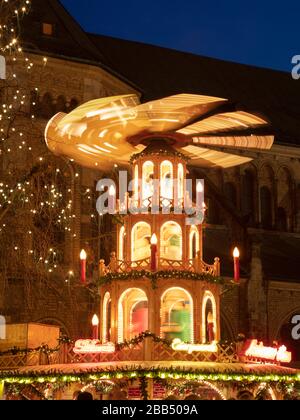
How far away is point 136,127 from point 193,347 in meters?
4.77

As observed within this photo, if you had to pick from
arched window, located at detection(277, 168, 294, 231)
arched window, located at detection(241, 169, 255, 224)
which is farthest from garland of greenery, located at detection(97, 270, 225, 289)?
arched window, located at detection(277, 168, 294, 231)

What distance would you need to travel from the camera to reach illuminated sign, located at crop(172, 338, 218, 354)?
50.9ft

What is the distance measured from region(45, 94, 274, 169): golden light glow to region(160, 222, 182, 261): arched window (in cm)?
198

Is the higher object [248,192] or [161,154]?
[248,192]

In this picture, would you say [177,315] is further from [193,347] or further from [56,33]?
[56,33]

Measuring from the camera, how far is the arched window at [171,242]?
17703mm

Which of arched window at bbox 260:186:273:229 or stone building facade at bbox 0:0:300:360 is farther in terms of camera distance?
arched window at bbox 260:186:273:229

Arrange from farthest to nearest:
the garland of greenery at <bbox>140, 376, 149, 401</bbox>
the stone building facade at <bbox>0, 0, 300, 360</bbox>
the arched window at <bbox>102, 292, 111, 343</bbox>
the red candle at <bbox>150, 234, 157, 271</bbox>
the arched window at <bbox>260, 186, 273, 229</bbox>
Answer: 1. the arched window at <bbox>260, 186, 273, 229</bbox>
2. the stone building facade at <bbox>0, 0, 300, 360</bbox>
3. the arched window at <bbox>102, 292, 111, 343</bbox>
4. the red candle at <bbox>150, 234, 157, 271</bbox>
5. the garland of greenery at <bbox>140, 376, 149, 401</bbox>

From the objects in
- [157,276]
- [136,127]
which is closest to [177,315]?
[157,276]

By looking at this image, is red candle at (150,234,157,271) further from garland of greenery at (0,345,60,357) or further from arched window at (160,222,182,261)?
garland of greenery at (0,345,60,357)

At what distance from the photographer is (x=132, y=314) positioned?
59.5ft

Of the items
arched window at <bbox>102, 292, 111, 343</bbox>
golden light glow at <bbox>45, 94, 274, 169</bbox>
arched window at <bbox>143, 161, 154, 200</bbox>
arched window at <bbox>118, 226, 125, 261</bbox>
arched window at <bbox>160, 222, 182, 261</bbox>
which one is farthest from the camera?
arched window at <bbox>118, 226, 125, 261</bbox>

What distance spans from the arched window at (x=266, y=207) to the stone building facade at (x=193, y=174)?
5cm

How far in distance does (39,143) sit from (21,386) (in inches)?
489
